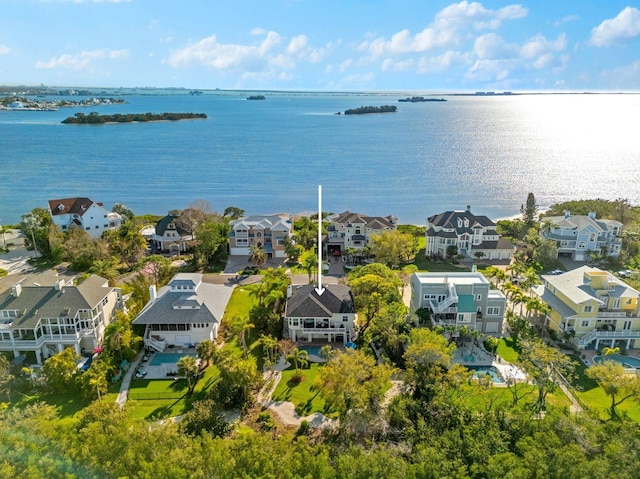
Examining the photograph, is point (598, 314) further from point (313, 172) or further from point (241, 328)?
point (313, 172)

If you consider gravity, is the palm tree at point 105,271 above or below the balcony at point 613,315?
above

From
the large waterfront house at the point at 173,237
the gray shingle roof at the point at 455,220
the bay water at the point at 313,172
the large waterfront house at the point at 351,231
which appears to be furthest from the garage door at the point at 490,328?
the bay water at the point at 313,172

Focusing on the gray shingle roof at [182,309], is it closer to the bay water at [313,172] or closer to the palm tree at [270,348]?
the palm tree at [270,348]

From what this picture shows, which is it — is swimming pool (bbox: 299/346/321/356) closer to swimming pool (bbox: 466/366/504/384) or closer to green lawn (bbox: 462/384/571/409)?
swimming pool (bbox: 466/366/504/384)

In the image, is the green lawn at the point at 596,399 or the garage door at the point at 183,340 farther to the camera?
the garage door at the point at 183,340

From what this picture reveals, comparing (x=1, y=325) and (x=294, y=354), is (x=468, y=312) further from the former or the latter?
(x=1, y=325)

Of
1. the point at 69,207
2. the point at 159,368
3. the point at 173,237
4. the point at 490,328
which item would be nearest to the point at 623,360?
the point at 490,328
